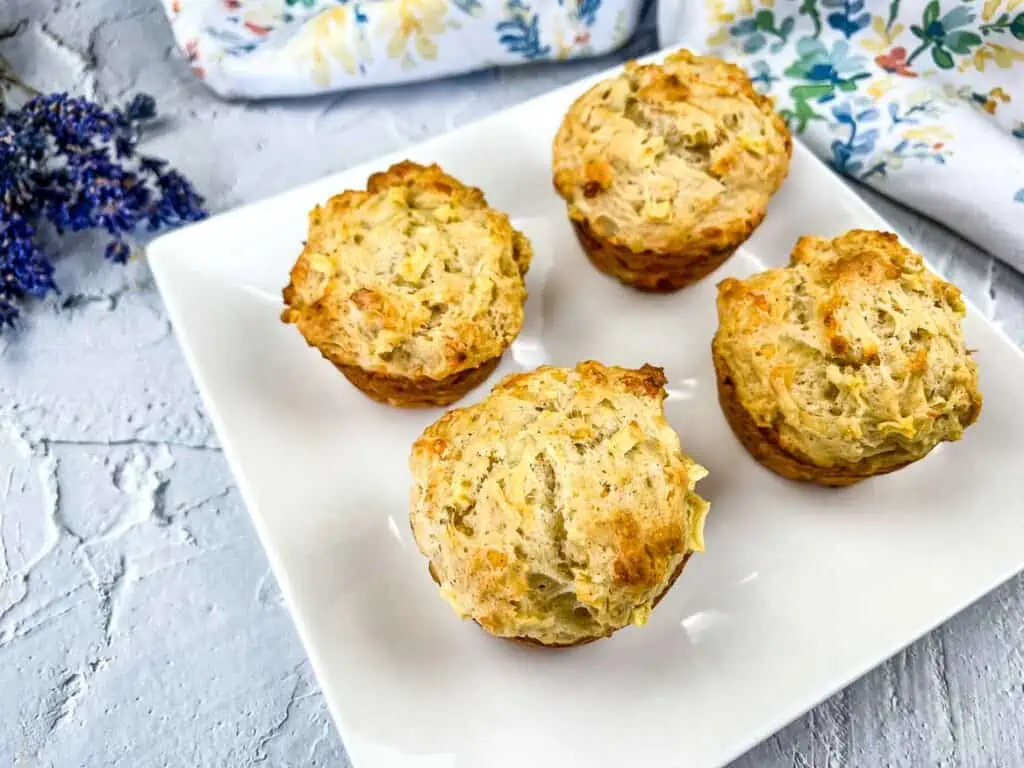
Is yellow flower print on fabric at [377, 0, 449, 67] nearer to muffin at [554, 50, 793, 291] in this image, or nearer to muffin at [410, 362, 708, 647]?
muffin at [554, 50, 793, 291]

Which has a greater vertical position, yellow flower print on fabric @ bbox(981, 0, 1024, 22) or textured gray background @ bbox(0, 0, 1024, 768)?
yellow flower print on fabric @ bbox(981, 0, 1024, 22)

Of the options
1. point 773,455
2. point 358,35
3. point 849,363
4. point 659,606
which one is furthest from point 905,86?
point 659,606

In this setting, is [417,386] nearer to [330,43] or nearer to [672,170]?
[672,170]

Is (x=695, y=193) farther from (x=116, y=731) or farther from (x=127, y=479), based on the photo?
(x=116, y=731)

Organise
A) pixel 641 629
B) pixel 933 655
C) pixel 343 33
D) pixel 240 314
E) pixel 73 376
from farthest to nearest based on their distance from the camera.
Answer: pixel 343 33 → pixel 73 376 → pixel 240 314 → pixel 933 655 → pixel 641 629

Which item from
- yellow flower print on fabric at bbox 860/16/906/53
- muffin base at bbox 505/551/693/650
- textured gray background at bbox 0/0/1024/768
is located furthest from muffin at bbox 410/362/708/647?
yellow flower print on fabric at bbox 860/16/906/53

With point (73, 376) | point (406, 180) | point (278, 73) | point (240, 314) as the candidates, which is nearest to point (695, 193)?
point (406, 180)

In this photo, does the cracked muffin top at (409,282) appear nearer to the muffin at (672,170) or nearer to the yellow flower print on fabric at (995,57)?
the muffin at (672,170)
